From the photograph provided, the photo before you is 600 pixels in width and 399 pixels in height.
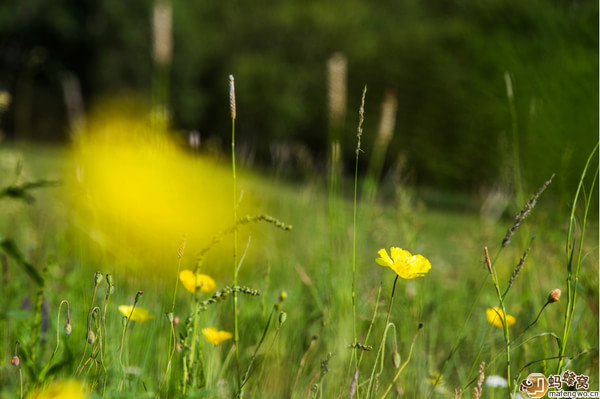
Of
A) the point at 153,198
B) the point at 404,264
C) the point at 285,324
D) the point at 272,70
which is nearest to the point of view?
the point at 404,264

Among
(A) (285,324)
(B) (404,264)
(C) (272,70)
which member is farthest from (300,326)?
(C) (272,70)

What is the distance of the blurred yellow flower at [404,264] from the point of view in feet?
2.61

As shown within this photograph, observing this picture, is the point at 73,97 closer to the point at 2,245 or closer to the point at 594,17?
the point at 2,245

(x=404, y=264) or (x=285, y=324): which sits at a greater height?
(x=404, y=264)

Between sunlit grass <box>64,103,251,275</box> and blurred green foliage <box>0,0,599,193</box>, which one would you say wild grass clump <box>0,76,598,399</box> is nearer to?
sunlit grass <box>64,103,251,275</box>

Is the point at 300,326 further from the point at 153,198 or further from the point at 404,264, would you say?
the point at 153,198

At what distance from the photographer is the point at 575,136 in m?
1.80

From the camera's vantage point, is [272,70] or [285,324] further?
[272,70]

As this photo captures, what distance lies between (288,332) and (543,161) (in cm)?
128

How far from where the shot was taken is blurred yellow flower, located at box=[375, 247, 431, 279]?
796 mm

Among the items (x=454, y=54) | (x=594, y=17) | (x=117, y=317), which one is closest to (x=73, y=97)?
(x=117, y=317)

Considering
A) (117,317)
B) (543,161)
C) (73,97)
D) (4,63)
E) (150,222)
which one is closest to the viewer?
(117,317)

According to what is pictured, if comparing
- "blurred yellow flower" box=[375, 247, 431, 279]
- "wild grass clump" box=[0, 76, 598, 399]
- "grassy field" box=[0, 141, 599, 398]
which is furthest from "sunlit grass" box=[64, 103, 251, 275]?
"blurred yellow flower" box=[375, 247, 431, 279]

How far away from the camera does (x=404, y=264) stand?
830 mm
